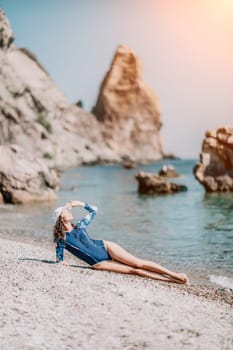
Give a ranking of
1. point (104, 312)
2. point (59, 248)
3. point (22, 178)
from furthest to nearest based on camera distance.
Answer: point (22, 178)
point (59, 248)
point (104, 312)

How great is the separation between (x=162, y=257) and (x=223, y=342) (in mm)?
9593

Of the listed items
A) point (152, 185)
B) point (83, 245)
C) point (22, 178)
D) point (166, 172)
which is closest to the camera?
point (83, 245)

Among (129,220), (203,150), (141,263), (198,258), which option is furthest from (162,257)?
(203,150)

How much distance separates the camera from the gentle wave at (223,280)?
514 inches

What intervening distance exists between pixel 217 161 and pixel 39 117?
7165 centimetres

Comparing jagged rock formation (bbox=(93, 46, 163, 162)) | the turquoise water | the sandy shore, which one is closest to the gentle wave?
the turquoise water

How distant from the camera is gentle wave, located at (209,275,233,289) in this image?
13.1 m

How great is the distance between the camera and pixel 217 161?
42.7 m

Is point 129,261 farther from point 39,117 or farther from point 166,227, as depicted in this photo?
point 39,117

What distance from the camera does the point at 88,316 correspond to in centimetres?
873

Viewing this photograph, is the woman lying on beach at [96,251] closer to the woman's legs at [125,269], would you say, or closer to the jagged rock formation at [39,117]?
the woman's legs at [125,269]

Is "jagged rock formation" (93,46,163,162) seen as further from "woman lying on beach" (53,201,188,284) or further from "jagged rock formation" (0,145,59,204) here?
"woman lying on beach" (53,201,188,284)

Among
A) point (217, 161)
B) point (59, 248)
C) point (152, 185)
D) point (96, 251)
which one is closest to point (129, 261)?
point (96, 251)

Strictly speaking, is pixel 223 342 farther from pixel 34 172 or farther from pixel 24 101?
pixel 24 101
